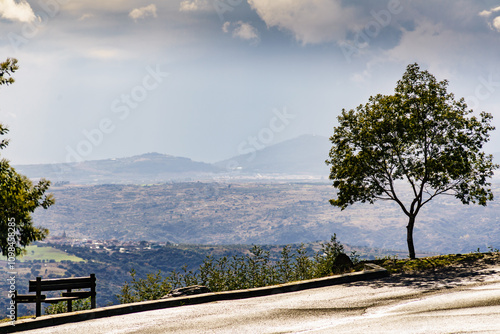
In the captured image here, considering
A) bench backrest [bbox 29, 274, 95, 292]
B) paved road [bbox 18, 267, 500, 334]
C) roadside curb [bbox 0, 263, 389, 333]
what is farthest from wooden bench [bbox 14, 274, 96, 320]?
paved road [bbox 18, 267, 500, 334]

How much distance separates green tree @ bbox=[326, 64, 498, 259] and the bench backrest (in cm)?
1226

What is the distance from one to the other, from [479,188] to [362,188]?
5273 millimetres

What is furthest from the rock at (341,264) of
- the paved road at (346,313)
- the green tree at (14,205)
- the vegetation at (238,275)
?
the green tree at (14,205)

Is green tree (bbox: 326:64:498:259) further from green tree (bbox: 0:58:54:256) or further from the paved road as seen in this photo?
green tree (bbox: 0:58:54:256)

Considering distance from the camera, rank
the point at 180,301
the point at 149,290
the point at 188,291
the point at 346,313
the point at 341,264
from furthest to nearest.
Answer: the point at 341,264
the point at 149,290
the point at 188,291
the point at 180,301
the point at 346,313

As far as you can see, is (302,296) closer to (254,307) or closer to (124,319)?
(254,307)

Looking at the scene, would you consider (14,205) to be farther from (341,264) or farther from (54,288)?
(341,264)

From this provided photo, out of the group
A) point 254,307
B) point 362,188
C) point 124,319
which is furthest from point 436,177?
point 124,319

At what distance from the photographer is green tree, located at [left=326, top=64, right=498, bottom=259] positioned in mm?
22031

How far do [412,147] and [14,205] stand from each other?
17.4 m

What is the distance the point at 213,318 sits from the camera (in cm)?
1222

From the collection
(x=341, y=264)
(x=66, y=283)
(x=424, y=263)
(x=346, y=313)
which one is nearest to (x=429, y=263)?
(x=424, y=263)

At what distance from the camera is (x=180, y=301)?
14.4 m

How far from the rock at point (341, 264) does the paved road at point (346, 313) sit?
3.11 m
